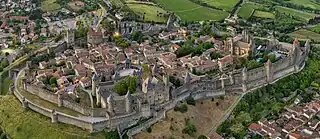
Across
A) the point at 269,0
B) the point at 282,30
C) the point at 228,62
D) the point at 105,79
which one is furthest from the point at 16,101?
the point at 269,0

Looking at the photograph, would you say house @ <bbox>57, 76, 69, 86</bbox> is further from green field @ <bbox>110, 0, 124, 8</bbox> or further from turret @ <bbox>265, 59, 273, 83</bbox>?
green field @ <bbox>110, 0, 124, 8</bbox>

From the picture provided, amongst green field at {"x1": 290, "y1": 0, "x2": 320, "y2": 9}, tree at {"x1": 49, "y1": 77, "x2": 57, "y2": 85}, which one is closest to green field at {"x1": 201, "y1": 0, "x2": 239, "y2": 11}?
green field at {"x1": 290, "y1": 0, "x2": 320, "y2": 9}

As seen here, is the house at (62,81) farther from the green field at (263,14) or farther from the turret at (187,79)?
the green field at (263,14)

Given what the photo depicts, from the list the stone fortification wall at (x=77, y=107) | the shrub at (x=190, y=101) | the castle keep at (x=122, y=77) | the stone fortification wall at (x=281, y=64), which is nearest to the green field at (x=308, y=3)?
the castle keep at (x=122, y=77)

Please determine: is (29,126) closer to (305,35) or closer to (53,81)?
(53,81)

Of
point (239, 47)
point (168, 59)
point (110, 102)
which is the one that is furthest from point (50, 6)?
point (110, 102)
